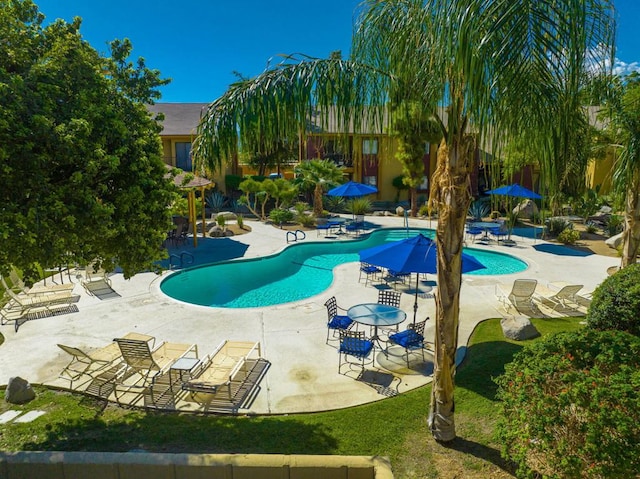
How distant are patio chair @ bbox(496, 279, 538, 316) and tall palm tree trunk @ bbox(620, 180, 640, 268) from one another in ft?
8.64

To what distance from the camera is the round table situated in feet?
31.9

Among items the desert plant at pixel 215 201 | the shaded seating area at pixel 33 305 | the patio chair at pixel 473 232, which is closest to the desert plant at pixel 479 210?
the patio chair at pixel 473 232

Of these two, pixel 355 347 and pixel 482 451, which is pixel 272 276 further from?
pixel 482 451

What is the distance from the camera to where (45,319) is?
12.2 meters

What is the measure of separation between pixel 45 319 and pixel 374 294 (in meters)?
10.2

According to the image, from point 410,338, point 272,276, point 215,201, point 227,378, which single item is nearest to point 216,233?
point 272,276

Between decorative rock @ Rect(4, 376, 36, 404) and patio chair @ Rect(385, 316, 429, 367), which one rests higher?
patio chair @ Rect(385, 316, 429, 367)

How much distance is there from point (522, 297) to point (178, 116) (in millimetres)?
35045

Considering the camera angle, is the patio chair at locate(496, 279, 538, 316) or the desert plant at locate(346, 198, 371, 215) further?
the desert plant at locate(346, 198, 371, 215)

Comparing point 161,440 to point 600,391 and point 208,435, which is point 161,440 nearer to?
point 208,435

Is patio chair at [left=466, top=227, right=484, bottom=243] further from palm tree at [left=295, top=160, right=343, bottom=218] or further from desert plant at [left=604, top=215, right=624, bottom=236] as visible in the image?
palm tree at [left=295, top=160, right=343, bottom=218]

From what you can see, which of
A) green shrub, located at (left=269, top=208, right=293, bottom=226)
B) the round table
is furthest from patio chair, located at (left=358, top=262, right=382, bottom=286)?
green shrub, located at (left=269, top=208, right=293, bottom=226)

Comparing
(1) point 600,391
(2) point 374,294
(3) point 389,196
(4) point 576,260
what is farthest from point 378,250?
(3) point 389,196

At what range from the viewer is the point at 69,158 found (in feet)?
19.5
